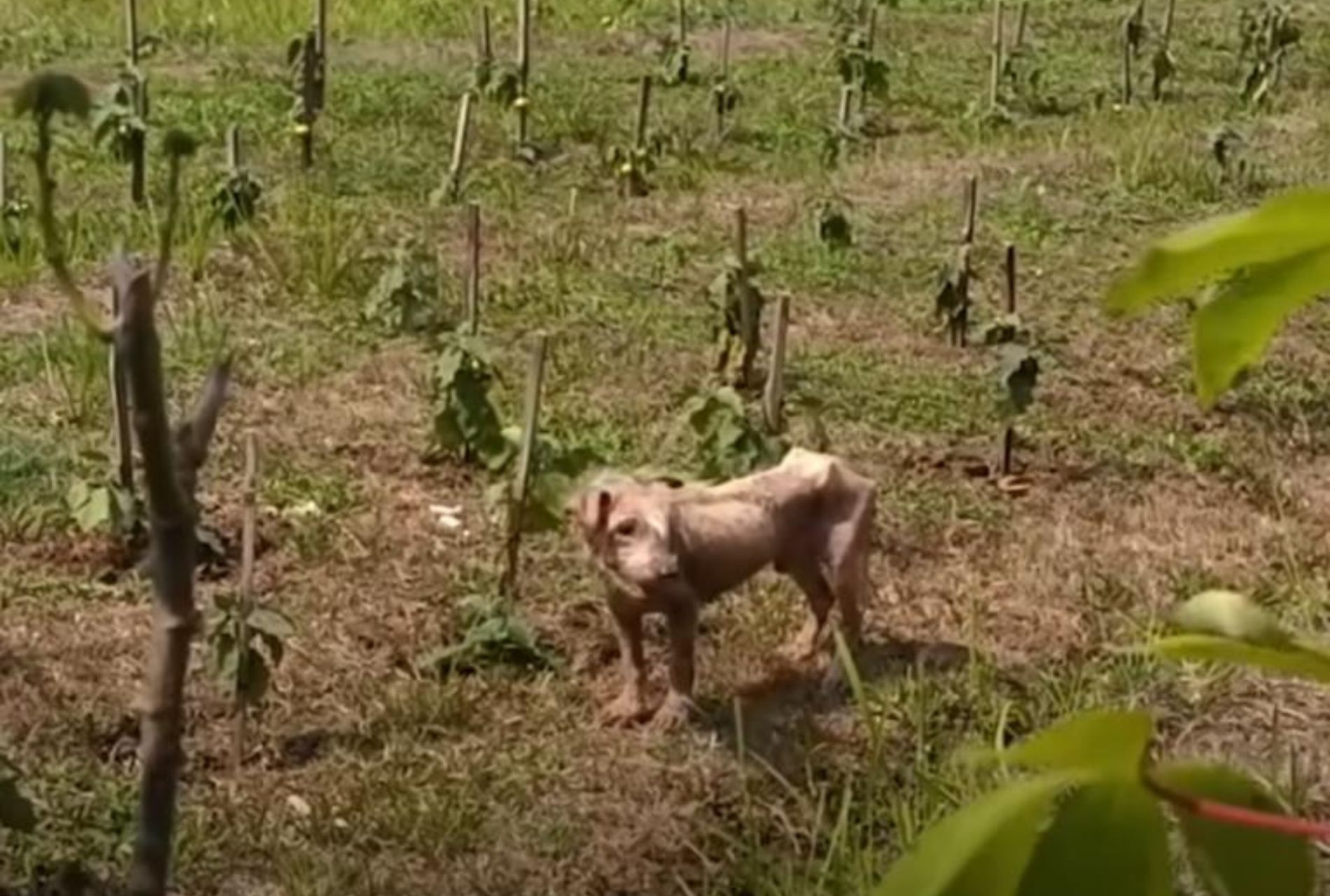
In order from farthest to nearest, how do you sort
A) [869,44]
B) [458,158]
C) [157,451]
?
1. [869,44]
2. [458,158]
3. [157,451]

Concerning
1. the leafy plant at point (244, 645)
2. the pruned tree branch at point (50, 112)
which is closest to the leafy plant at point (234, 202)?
the leafy plant at point (244, 645)

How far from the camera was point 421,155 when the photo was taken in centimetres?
680

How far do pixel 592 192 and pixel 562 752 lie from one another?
3238 mm

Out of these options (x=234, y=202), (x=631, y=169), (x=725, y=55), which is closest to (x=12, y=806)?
(x=234, y=202)

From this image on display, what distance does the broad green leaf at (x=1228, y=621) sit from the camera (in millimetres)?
683

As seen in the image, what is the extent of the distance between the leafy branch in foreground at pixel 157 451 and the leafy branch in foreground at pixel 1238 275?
0.93 feet

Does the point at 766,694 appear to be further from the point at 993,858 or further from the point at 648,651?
the point at 993,858

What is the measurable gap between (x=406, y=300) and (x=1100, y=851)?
468 cm

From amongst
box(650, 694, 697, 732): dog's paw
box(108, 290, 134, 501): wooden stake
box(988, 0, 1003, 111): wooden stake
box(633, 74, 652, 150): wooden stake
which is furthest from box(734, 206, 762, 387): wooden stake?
box(988, 0, 1003, 111): wooden stake

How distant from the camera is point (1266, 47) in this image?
26.7 feet

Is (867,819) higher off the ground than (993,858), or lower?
lower

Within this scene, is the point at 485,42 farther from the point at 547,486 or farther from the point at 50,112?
the point at 50,112

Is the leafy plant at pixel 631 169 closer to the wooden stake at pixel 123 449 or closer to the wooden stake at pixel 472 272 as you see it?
the wooden stake at pixel 472 272

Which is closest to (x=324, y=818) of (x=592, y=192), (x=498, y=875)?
(x=498, y=875)
